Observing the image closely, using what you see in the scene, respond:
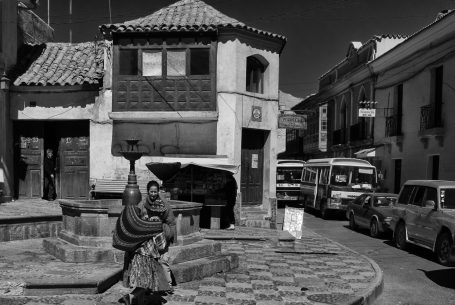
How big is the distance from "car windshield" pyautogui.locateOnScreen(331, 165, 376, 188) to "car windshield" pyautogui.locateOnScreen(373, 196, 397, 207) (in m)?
4.22

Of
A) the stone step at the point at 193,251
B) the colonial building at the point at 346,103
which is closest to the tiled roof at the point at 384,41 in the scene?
the colonial building at the point at 346,103

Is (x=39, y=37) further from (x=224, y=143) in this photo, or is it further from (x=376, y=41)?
(x=376, y=41)

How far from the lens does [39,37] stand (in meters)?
20.0

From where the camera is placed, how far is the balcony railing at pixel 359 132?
3094 centimetres

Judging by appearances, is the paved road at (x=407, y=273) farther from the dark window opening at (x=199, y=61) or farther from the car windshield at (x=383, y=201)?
the dark window opening at (x=199, y=61)

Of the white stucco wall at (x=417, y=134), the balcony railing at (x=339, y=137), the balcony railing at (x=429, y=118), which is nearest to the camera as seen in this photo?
the white stucco wall at (x=417, y=134)

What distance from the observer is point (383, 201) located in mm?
16766

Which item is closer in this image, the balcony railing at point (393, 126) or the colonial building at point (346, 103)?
the balcony railing at point (393, 126)

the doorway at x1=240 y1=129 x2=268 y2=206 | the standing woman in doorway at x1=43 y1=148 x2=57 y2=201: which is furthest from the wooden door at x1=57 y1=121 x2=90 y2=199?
the doorway at x1=240 y1=129 x2=268 y2=206

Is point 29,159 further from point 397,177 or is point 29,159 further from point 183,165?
point 397,177

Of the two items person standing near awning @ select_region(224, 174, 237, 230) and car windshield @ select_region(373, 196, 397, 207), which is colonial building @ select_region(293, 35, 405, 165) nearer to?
car windshield @ select_region(373, 196, 397, 207)

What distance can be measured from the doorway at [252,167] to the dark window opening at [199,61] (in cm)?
255

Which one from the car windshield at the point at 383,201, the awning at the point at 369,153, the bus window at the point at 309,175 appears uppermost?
the awning at the point at 369,153

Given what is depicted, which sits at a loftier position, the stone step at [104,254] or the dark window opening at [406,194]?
the dark window opening at [406,194]
